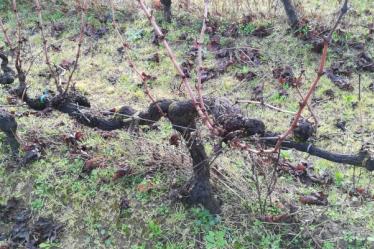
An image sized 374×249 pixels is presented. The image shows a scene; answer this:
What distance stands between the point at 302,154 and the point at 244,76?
63.5 inches

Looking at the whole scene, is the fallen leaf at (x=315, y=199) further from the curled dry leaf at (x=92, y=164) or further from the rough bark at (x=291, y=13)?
the rough bark at (x=291, y=13)

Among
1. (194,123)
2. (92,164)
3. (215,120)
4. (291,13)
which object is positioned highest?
(291,13)

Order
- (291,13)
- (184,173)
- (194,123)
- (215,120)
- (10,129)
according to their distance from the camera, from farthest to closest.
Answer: (291,13) < (10,129) < (184,173) < (194,123) < (215,120)

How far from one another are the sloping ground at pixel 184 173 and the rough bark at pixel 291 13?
323 mm

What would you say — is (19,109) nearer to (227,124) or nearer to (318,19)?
(227,124)

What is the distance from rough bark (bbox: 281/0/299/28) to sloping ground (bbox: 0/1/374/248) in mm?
323

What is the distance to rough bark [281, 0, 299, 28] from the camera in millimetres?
6277

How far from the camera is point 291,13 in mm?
6324

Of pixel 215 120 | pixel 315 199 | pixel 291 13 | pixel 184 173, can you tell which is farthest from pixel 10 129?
pixel 291 13

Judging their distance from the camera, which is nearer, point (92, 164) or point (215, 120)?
point (215, 120)

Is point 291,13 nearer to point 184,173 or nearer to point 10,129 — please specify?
point 184,173

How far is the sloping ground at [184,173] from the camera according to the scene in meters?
3.40

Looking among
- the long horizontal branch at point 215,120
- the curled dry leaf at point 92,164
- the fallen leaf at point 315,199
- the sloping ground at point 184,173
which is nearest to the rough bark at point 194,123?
the long horizontal branch at point 215,120

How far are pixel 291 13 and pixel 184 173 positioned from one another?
353 centimetres
